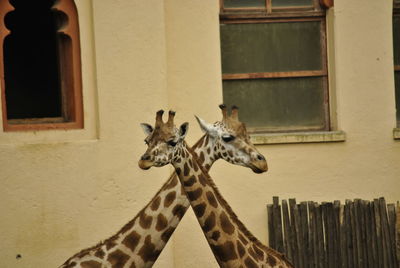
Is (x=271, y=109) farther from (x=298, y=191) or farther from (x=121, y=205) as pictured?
(x=121, y=205)

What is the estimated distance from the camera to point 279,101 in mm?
11766

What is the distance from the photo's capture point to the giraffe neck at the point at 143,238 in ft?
25.6

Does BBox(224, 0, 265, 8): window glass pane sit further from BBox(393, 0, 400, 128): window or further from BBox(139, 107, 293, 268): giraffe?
BBox(139, 107, 293, 268): giraffe

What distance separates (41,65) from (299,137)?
3.19 metres

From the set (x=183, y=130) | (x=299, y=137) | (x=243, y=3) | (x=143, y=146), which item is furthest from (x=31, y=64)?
(x=183, y=130)

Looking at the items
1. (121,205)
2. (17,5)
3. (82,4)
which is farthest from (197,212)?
(17,5)

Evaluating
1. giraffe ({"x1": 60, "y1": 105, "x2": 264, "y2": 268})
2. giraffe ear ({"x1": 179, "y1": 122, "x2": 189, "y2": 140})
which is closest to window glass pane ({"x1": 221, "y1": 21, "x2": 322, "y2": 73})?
giraffe ({"x1": 60, "y1": 105, "x2": 264, "y2": 268})

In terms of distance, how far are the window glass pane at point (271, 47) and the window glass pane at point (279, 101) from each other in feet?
0.52

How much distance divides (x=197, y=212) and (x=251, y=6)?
14.9 ft

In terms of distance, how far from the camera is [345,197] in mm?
11422

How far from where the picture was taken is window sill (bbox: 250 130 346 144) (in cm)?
1124

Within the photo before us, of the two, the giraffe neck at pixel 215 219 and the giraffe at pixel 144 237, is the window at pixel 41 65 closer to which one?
the giraffe at pixel 144 237

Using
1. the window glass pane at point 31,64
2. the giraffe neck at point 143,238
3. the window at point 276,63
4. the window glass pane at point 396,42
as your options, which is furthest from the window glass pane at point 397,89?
the giraffe neck at point 143,238

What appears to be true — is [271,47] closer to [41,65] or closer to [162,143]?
[41,65]
